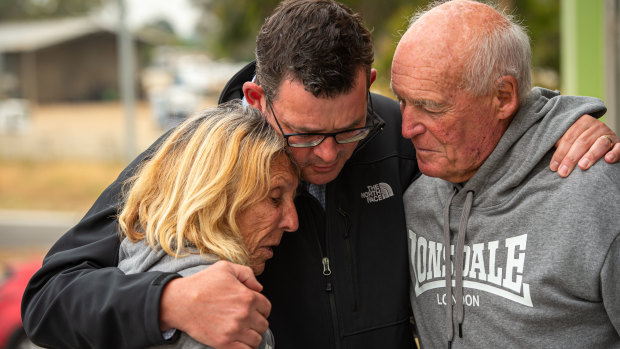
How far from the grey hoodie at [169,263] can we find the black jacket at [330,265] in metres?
0.07

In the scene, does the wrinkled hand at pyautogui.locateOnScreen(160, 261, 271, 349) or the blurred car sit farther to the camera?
the blurred car

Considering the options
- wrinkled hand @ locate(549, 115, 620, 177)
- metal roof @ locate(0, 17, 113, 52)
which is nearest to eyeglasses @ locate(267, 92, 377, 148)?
wrinkled hand @ locate(549, 115, 620, 177)

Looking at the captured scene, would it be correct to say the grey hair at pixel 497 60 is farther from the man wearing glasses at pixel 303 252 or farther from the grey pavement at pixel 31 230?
the grey pavement at pixel 31 230

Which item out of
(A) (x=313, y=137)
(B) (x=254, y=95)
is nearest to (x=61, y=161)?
(B) (x=254, y=95)

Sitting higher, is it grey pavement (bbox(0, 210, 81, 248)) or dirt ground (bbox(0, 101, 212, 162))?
grey pavement (bbox(0, 210, 81, 248))

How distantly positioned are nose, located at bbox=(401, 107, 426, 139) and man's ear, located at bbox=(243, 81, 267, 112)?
50 centimetres

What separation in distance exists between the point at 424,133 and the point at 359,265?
54 cm

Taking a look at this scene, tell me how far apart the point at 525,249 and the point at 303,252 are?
2.54 feet

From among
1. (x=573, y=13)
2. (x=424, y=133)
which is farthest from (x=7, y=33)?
(x=424, y=133)

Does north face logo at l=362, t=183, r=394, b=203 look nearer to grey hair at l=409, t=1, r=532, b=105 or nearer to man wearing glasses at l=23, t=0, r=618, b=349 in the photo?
man wearing glasses at l=23, t=0, r=618, b=349

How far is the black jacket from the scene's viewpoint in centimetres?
209

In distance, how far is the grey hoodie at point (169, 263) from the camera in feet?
6.17

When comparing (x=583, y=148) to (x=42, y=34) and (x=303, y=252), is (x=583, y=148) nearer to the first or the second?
(x=303, y=252)

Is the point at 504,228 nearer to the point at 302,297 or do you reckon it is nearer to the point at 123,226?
the point at 302,297
